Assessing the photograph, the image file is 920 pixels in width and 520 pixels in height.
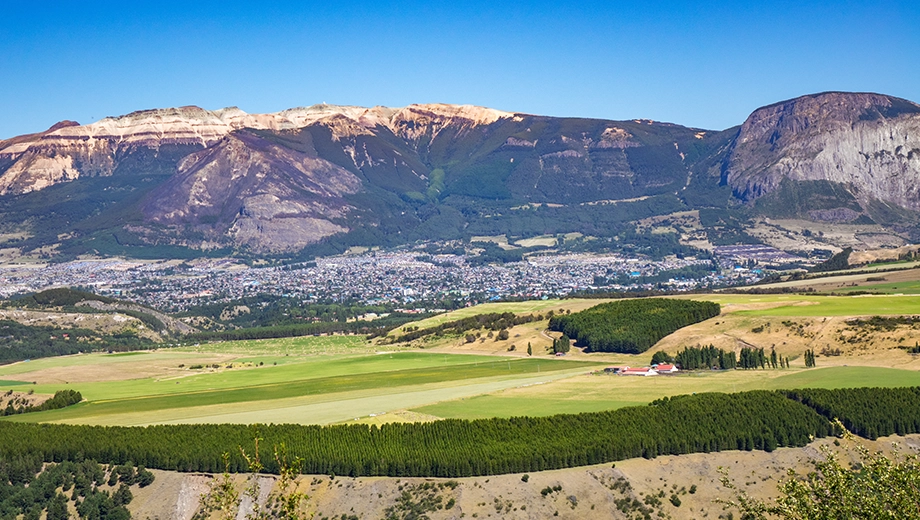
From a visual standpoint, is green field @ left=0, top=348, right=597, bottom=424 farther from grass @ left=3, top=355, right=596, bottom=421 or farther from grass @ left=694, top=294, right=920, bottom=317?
grass @ left=694, top=294, right=920, bottom=317

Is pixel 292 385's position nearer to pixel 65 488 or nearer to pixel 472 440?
pixel 65 488

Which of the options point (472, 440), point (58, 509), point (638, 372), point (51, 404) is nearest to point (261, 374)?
point (51, 404)

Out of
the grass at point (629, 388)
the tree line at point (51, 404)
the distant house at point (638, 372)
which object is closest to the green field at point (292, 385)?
the tree line at point (51, 404)

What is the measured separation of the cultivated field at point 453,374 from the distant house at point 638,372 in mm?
3174

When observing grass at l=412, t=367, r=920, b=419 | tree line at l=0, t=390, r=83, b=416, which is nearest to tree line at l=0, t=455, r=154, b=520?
grass at l=412, t=367, r=920, b=419

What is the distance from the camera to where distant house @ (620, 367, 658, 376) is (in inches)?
4624

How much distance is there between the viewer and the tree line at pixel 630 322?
139375 mm

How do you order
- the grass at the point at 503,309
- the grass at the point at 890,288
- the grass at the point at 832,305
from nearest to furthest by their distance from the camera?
1. the grass at the point at 832,305
2. the grass at the point at 890,288
3. the grass at the point at 503,309

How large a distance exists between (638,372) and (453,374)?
866 inches

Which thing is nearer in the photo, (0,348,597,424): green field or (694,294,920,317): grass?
(0,348,597,424): green field

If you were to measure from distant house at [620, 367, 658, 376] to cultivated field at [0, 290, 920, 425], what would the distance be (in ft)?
10.4

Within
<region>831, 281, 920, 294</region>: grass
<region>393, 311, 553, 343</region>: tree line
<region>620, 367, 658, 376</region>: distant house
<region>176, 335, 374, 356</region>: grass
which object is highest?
<region>831, 281, 920, 294</region>: grass

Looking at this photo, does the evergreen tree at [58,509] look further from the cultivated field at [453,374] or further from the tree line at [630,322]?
the tree line at [630,322]

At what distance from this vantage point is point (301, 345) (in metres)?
180
